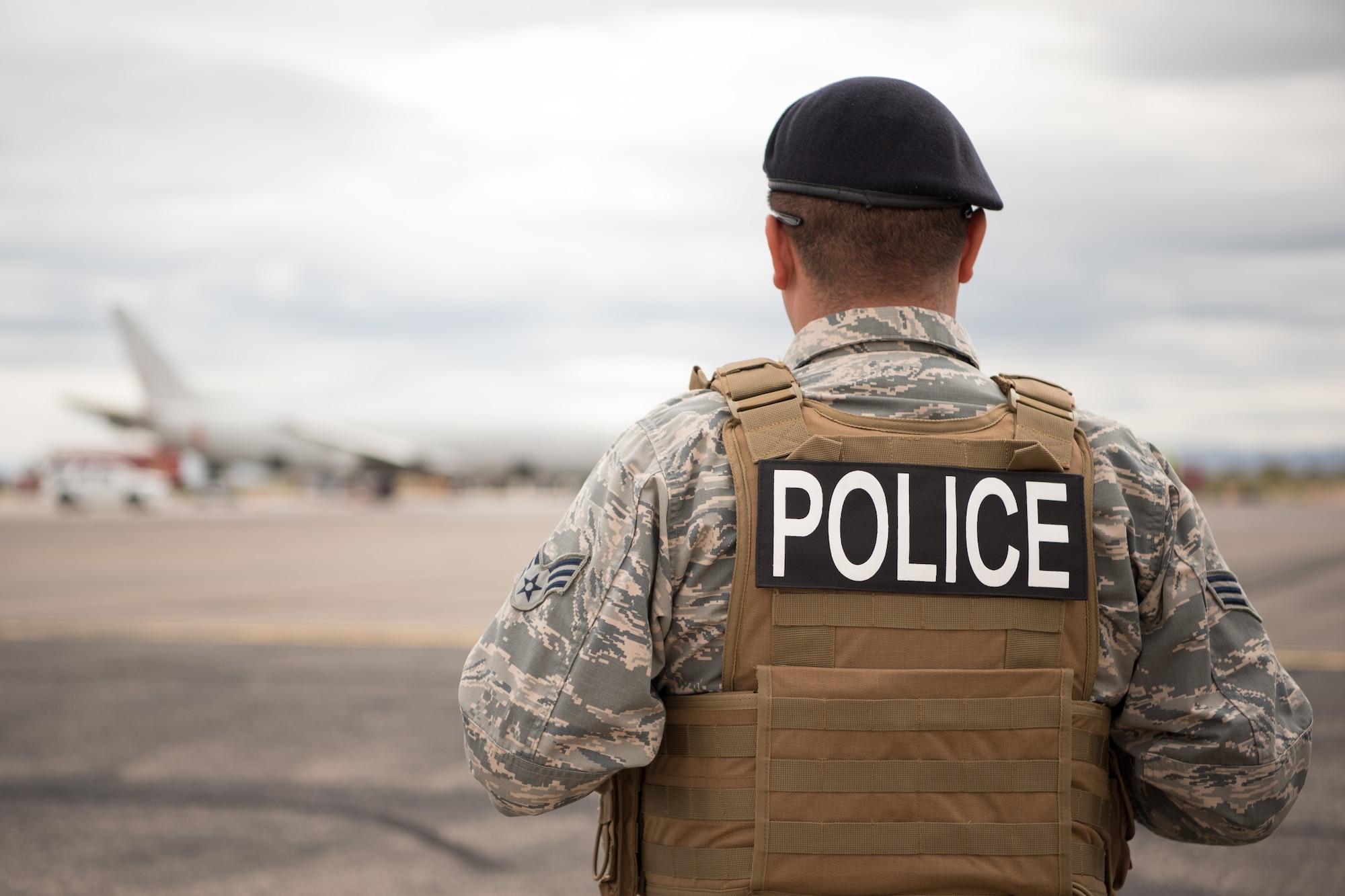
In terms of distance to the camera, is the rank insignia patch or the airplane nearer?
the rank insignia patch

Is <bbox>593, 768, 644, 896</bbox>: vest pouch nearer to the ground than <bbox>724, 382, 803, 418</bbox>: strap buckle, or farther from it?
nearer to the ground

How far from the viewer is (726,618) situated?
1585 millimetres

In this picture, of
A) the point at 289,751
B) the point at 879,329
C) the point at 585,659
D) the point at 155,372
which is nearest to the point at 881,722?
the point at 585,659

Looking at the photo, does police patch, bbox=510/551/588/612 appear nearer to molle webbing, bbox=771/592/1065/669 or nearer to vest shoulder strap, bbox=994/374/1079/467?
molle webbing, bbox=771/592/1065/669

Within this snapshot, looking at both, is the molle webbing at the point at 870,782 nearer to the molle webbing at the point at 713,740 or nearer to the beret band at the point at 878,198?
the molle webbing at the point at 713,740

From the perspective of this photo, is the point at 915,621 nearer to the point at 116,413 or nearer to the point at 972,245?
the point at 972,245

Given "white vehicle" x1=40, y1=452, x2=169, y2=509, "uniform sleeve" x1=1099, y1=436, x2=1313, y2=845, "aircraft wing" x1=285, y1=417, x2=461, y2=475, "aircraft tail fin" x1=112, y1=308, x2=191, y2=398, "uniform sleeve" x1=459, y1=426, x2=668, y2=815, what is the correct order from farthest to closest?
"aircraft tail fin" x1=112, y1=308, x2=191, y2=398
"aircraft wing" x1=285, y1=417, x2=461, y2=475
"white vehicle" x1=40, y1=452, x2=169, y2=509
"uniform sleeve" x1=1099, y1=436, x2=1313, y2=845
"uniform sleeve" x1=459, y1=426, x2=668, y2=815

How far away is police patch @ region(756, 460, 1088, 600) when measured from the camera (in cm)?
159

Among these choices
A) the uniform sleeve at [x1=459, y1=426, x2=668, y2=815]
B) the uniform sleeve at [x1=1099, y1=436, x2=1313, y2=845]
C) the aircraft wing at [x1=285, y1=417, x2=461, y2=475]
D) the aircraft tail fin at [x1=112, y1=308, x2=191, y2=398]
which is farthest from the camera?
the aircraft tail fin at [x1=112, y1=308, x2=191, y2=398]

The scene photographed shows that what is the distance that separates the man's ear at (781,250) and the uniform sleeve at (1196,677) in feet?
1.98

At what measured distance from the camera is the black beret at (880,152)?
5.29 ft

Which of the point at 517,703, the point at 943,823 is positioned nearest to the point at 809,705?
the point at 943,823

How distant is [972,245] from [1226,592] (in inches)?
27.6

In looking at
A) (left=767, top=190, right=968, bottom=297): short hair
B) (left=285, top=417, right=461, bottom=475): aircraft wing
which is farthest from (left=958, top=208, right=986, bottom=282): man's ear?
(left=285, top=417, right=461, bottom=475): aircraft wing
